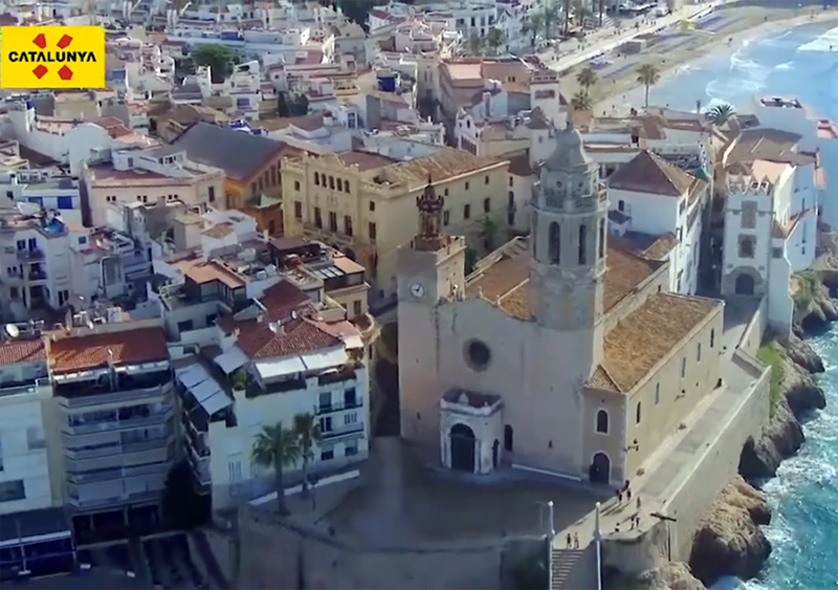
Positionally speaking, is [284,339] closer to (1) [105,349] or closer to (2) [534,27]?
(1) [105,349]

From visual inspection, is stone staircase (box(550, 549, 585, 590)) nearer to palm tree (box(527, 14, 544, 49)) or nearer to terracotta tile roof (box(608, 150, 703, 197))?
terracotta tile roof (box(608, 150, 703, 197))

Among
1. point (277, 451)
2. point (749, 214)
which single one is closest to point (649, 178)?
point (749, 214)

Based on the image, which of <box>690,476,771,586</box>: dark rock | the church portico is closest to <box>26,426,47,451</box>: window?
the church portico

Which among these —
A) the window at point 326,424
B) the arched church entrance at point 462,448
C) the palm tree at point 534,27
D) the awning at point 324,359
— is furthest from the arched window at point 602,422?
the palm tree at point 534,27

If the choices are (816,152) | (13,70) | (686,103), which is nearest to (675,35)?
(686,103)

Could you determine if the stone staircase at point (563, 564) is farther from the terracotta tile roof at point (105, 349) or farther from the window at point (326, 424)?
the terracotta tile roof at point (105, 349)

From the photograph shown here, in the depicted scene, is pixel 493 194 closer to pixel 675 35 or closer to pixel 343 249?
pixel 343 249
